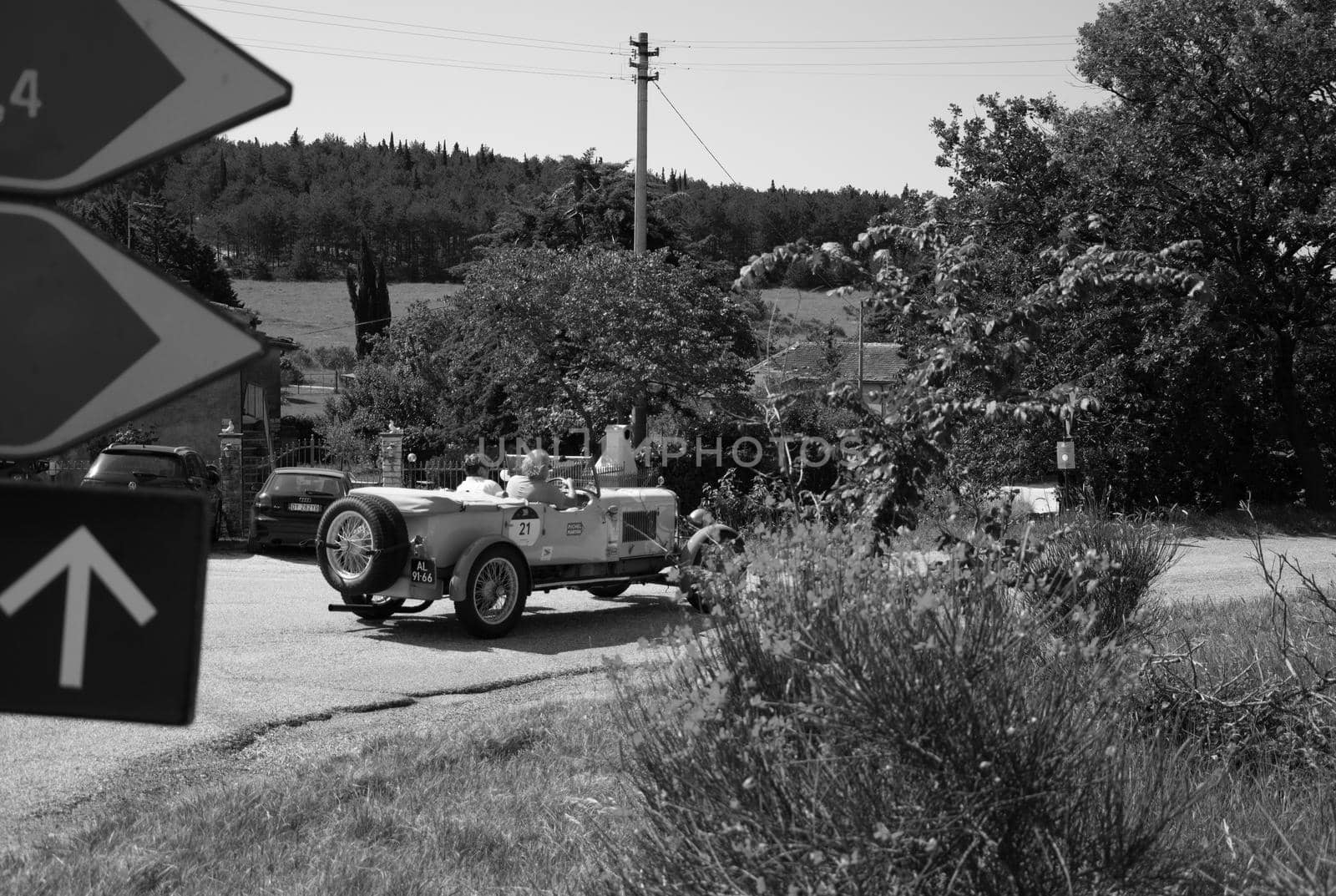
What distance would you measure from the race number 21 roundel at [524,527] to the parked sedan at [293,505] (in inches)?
286

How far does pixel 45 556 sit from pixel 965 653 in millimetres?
2186

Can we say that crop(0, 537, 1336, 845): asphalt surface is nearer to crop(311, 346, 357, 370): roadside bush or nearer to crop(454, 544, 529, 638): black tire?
crop(454, 544, 529, 638): black tire

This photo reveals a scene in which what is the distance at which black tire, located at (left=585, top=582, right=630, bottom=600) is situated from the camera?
12.7 m

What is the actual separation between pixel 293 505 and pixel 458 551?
7.95 m

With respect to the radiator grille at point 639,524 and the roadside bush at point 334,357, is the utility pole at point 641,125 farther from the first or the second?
the roadside bush at point 334,357

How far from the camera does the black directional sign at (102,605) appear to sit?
1.72 metres

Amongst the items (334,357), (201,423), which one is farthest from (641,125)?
(334,357)

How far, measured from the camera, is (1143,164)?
2377 cm

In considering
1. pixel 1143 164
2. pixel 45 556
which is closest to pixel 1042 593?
pixel 45 556

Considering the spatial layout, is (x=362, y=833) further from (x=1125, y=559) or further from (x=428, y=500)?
(x=1125, y=559)

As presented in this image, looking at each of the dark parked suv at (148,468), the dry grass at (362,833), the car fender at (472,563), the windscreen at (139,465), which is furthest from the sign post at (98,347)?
the windscreen at (139,465)

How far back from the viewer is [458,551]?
1071cm

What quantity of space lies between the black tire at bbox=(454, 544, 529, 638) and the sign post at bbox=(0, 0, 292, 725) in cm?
856

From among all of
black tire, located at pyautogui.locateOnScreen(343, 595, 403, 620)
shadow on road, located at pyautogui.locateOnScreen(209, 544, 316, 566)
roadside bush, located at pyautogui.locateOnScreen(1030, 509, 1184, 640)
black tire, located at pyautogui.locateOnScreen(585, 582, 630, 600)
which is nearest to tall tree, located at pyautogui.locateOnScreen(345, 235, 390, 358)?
shadow on road, located at pyautogui.locateOnScreen(209, 544, 316, 566)
